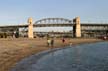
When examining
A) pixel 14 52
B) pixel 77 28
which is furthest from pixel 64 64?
pixel 77 28

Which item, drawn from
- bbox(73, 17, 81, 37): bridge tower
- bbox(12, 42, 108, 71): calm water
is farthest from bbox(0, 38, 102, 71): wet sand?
bbox(73, 17, 81, 37): bridge tower

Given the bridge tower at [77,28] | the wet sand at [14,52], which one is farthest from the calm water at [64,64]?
the bridge tower at [77,28]

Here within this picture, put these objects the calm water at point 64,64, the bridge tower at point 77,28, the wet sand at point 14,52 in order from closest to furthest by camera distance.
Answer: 1. the calm water at point 64,64
2. the wet sand at point 14,52
3. the bridge tower at point 77,28

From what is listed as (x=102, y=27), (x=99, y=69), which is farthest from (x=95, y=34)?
(x=99, y=69)

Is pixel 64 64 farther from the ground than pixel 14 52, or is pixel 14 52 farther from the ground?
pixel 14 52

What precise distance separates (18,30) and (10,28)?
846cm

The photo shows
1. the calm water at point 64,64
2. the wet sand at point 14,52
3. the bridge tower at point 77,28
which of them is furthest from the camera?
the bridge tower at point 77,28

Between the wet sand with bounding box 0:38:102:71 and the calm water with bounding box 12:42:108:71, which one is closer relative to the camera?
the calm water with bounding box 12:42:108:71

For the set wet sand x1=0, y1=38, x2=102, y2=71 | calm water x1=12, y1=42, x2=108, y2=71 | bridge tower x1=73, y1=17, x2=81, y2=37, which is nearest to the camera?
calm water x1=12, y1=42, x2=108, y2=71

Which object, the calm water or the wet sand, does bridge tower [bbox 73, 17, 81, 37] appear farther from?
the calm water

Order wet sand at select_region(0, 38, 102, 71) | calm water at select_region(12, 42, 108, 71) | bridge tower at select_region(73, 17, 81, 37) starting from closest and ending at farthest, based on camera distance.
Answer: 1. calm water at select_region(12, 42, 108, 71)
2. wet sand at select_region(0, 38, 102, 71)
3. bridge tower at select_region(73, 17, 81, 37)

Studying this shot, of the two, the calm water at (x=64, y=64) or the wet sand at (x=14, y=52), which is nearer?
the calm water at (x=64, y=64)

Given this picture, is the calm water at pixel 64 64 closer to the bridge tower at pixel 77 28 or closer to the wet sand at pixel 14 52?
the wet sand at pixel 14 52

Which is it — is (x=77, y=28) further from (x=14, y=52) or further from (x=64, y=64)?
(x=64, y=64)
